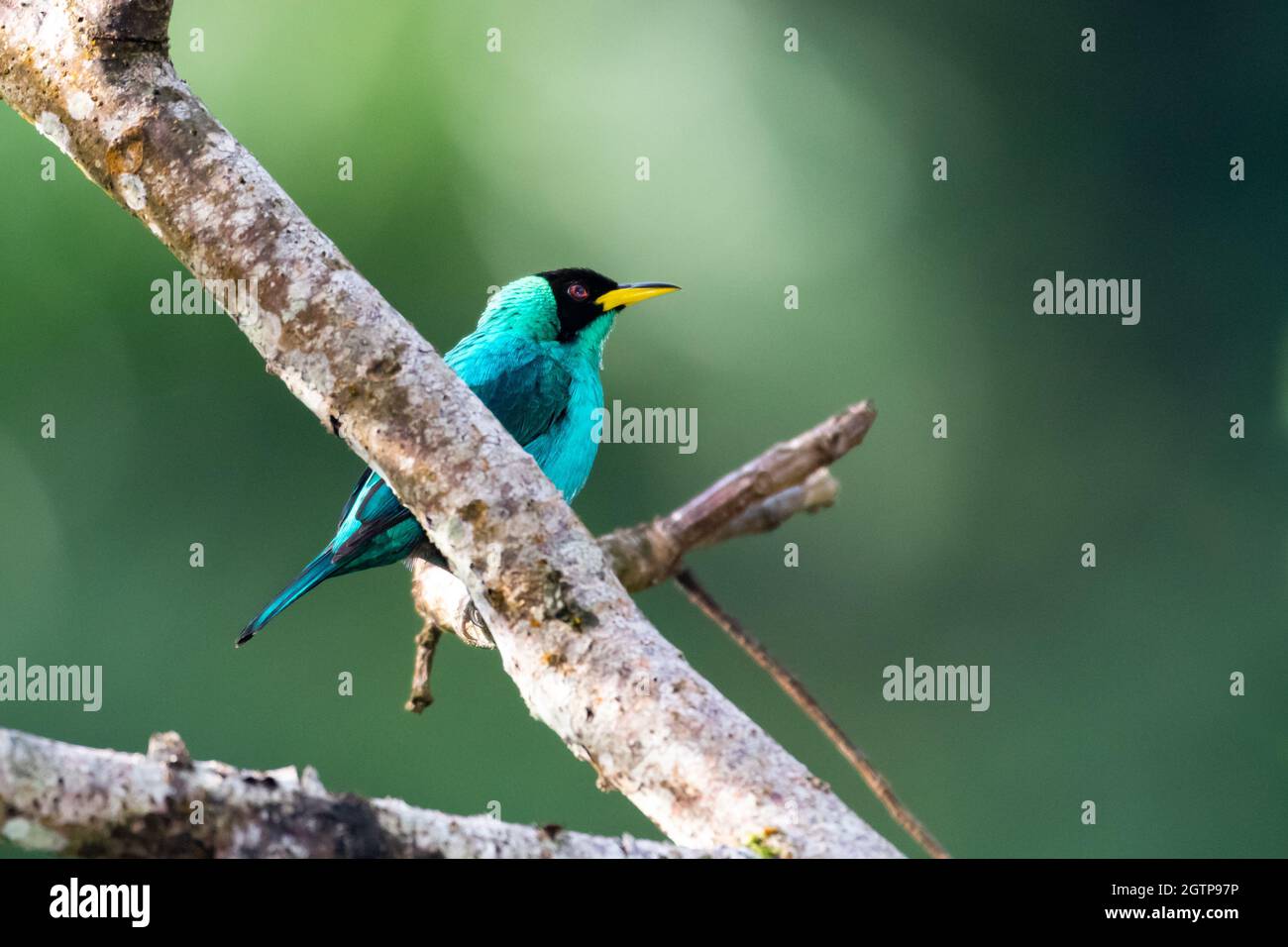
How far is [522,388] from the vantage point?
5418 mm

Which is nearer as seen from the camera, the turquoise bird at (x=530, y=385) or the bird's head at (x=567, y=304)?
the turquoise bird at (x=530, y=385)

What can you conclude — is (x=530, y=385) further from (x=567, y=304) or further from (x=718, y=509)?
(x=718, y=509)

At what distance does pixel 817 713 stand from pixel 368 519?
166 centimetres

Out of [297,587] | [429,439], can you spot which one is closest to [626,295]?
[297,587]

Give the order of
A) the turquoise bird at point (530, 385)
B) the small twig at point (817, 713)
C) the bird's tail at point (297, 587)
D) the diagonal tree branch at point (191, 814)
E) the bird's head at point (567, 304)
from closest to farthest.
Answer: the diagonal tree branch at point (191, 814)
the small twig at point (817, 713)
the bird's tail at point (297, 587)
the turquoise bird at point (530, 385)
the bird's head at point (567, 304)

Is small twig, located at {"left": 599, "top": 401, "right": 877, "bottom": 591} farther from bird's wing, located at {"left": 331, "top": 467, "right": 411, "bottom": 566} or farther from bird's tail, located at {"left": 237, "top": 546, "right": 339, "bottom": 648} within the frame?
bird's tail, located at {"left": 237, "top": 546, "right": 339, "bottom": 648}

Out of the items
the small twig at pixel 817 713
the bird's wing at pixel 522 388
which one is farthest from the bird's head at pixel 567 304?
the small twig at pixel 817 713

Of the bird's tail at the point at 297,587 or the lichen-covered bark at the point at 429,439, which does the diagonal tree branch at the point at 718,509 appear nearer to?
the bird's tail at the point at 297,587

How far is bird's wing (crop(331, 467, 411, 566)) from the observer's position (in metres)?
4.80

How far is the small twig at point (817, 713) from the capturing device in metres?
3.51

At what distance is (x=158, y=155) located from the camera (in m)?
3.10

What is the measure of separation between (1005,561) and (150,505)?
287 inches

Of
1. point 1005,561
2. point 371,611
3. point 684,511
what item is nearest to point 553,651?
point 684,511

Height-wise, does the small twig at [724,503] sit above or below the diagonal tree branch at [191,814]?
above
